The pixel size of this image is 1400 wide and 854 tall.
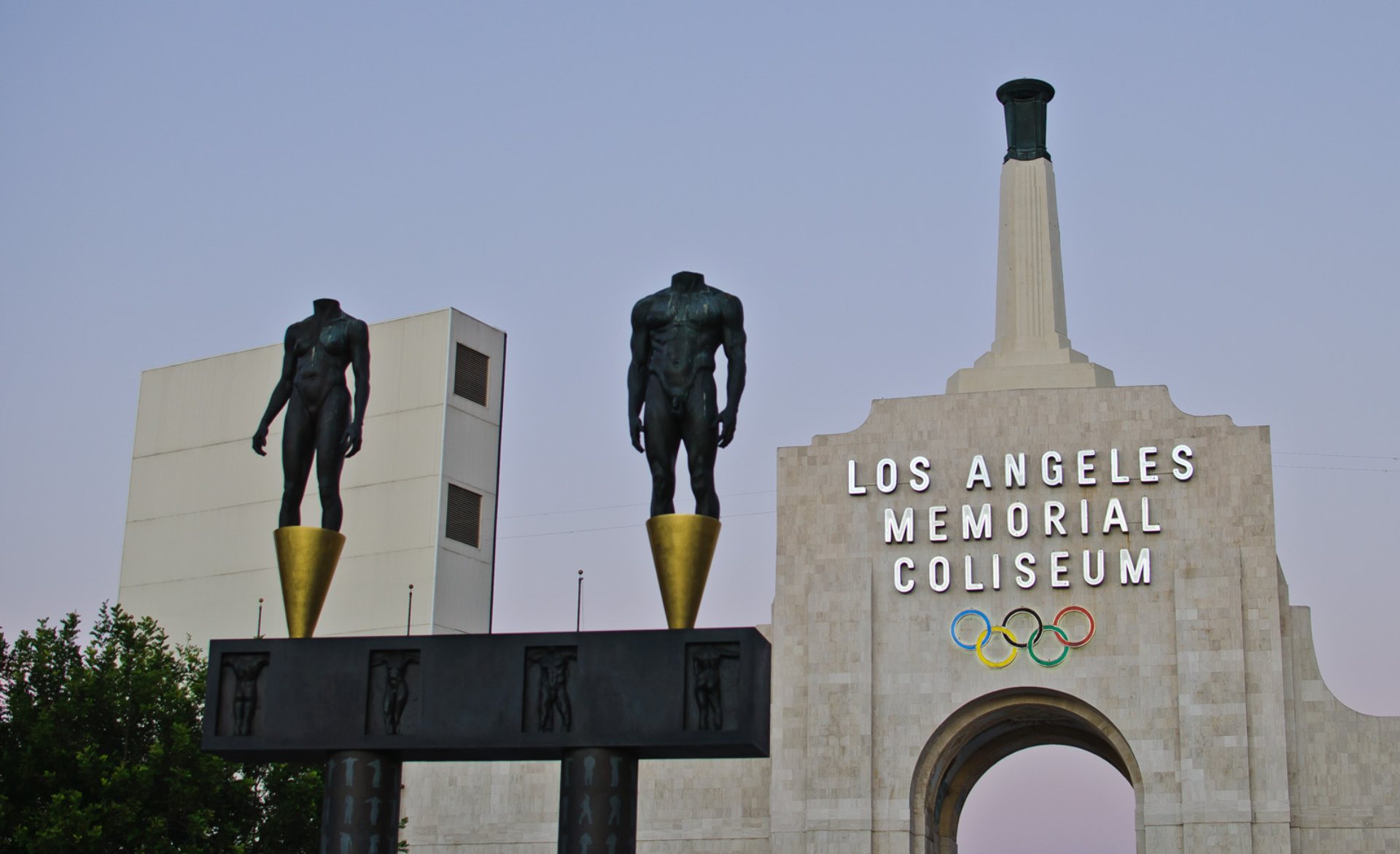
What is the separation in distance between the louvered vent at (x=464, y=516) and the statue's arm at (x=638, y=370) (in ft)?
125

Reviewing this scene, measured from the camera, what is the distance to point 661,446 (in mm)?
20922

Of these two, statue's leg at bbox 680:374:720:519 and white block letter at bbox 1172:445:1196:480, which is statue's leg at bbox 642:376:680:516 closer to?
statue's leg at bbox 680:374:720:519

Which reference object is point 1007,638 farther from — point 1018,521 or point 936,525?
point 936,525

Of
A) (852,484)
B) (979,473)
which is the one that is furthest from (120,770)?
(979,473)

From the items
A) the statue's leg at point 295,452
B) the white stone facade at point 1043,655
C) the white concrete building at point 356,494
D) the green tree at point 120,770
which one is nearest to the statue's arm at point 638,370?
the statue's leg at point 295,452

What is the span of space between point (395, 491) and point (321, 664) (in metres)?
38.9


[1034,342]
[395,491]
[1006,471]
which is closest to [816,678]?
[1006,471]

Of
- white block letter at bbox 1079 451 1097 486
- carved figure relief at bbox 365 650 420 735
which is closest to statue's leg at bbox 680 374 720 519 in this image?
carved figure relief at bbox 365 650 420 735

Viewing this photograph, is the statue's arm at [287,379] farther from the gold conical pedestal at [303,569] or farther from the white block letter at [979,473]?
the white block letter at [979,473]

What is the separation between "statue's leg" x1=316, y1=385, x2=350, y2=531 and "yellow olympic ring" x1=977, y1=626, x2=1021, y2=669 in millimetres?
28555

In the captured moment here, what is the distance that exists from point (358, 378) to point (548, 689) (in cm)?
450

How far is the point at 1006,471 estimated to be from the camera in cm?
4900

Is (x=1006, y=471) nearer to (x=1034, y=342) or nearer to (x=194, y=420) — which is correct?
(x=1034, y=342)

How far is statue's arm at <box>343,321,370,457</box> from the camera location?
22.0 m
